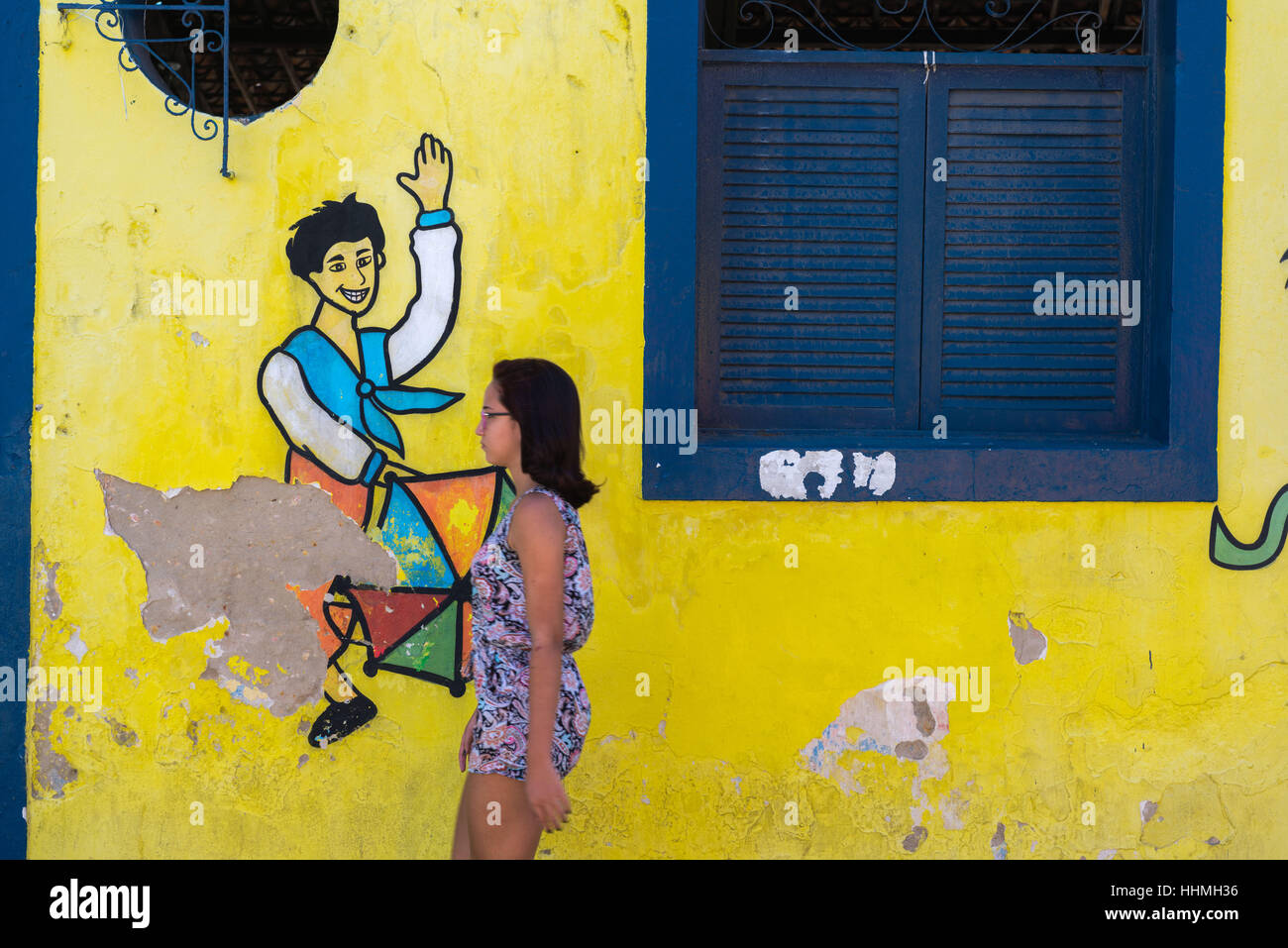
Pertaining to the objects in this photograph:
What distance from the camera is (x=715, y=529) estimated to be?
3271 mm

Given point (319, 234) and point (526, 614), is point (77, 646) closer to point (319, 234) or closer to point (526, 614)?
point (319, 234)

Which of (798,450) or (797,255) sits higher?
(797,255)

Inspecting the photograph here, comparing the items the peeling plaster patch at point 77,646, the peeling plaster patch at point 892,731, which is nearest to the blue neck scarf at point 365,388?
the peeling plaster patch at point 77,646

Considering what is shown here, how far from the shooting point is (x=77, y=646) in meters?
3.25

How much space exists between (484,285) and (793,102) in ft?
3.94

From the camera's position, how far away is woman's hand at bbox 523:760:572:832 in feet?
7.22

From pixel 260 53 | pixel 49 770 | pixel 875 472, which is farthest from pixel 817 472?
pixel 260 53

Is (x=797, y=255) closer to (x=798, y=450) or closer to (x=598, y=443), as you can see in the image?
(x=798, y=450)

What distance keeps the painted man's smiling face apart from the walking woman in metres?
1.08

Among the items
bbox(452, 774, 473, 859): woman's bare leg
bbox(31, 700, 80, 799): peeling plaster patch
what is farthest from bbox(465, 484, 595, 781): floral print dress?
bbox(31, 700, 80, 799): peeling plaster patch

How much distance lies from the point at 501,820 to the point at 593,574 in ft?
3.51

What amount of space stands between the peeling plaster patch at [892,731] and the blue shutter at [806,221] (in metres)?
0.90

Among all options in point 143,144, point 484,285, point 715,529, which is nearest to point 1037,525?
point 715,529

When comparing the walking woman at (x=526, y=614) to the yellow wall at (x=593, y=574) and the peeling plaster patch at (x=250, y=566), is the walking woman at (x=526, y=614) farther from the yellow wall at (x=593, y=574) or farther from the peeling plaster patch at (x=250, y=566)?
the peeling plaster patch at (x=250, y=566)
